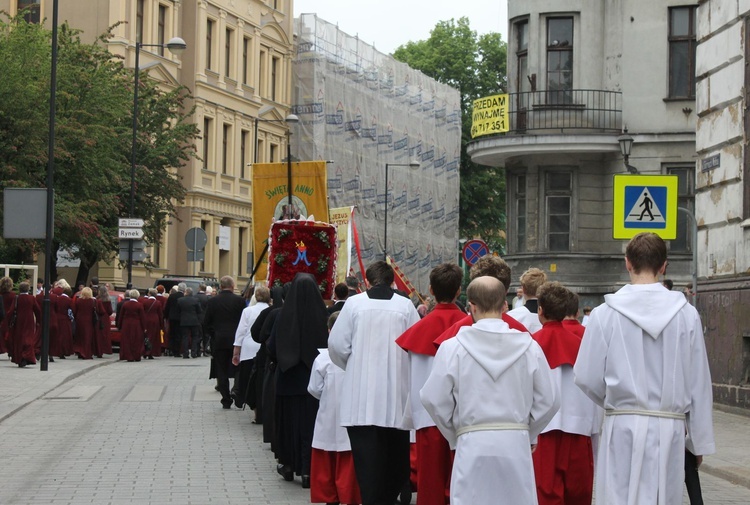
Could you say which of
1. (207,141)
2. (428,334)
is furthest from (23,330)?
(207,141)

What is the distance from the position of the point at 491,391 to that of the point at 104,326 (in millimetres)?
28113

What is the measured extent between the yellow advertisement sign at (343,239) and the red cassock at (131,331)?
718cm

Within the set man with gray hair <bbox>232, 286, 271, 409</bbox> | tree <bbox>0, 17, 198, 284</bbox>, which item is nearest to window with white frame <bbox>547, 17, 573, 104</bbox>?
tree <bbox>0, 17, 198, 284</bbox>

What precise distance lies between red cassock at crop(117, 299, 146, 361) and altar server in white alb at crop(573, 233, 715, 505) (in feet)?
88.9

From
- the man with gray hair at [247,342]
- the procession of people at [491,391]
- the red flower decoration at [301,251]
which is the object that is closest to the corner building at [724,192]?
the red flower decoration at [301,251]

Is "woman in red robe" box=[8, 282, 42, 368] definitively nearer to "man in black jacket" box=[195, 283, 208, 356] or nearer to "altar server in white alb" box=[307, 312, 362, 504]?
"man in black jacket" box=[195, 283, 208, 356]

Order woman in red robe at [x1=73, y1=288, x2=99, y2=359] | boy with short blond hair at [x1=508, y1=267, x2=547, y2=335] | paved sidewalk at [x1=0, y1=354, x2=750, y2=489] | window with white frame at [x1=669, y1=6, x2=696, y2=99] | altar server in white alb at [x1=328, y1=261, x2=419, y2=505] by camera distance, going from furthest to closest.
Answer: woman in red robe at [x1=73, y1=288, x2=99, y2=359] < window with white frame at [x1=669, y1=6, x2=696, y2=99] < paved sidewalk at [x1=0, y1=354, x2=750, y2=489] < boy with short blond hair at [x1=508, y1=267, x2=547, y2=335] < altar server in white alb at [x1=328, y1=261, x2=419, y2=505]

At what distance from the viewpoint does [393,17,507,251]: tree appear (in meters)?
72.9

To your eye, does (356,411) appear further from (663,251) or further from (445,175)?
(445,175)

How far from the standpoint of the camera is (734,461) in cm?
1366

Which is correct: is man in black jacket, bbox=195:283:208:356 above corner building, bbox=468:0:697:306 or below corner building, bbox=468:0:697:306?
below

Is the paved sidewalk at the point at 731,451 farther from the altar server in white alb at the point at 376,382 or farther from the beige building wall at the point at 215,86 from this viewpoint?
the beige building wall at the point at 215,86

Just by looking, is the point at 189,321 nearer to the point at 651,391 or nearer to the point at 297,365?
the point at 297,365

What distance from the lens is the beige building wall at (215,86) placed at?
56.3 metres
